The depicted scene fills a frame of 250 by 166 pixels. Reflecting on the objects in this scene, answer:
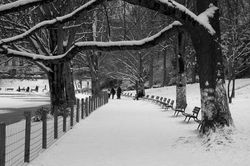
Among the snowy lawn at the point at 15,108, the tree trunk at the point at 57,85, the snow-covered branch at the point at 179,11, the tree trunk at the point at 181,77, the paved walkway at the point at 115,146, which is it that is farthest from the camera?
the tree trunk at the point at 181,77

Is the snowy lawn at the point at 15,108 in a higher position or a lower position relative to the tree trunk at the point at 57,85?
lower

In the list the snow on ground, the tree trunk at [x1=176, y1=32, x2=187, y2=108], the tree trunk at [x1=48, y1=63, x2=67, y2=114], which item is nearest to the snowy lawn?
the tree trunk at [x1=48, y1=63, x2=67, y2=114]

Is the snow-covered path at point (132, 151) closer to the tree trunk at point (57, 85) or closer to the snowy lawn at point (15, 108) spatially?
the tree trunk at point (57, 85)

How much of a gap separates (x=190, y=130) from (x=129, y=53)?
41.5 m

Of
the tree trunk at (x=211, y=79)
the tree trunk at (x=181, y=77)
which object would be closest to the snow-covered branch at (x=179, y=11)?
the tree trunk at (x=211, y=79)

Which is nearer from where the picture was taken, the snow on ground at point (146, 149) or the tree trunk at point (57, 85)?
the snow on ground at point (146, 149)

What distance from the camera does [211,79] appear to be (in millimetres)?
12016

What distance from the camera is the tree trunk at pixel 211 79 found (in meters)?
11.8

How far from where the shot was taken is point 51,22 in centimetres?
1170

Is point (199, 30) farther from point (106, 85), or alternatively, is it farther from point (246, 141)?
point (106, 85)

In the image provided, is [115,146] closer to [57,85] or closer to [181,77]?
[57,85]

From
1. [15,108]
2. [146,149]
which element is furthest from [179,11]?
[15,108]

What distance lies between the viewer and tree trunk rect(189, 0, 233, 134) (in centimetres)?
1180

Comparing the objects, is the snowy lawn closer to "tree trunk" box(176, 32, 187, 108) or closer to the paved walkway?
the paved walkway
